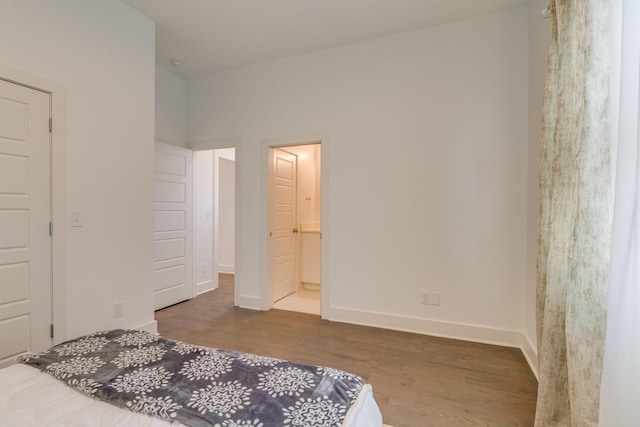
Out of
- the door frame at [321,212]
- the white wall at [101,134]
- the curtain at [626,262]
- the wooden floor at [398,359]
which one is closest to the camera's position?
the curtain at [626,262]

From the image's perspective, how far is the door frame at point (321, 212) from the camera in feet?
11.5

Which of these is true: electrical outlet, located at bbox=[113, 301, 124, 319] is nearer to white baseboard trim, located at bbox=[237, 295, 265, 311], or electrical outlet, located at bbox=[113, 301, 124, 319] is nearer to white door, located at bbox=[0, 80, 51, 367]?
white door, located at bbox=[0, 80, 51, 367]

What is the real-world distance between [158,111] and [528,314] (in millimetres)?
→ 4781

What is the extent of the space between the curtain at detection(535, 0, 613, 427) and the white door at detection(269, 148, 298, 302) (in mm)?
2986

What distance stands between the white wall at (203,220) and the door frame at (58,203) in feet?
6.99

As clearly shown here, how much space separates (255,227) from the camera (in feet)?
12.6

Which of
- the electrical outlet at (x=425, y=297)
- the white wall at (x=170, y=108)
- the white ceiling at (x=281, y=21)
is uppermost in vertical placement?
the white ceiling at (x=281, y=21)

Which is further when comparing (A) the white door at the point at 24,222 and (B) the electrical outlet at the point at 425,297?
(B) the electrical outlet at the point at 425,297

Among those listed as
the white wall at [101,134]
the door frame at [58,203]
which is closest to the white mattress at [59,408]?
the door frame at [58,203]

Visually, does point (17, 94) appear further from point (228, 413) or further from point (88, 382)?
point (228, 413)

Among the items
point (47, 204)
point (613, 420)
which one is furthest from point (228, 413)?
point (47, 204)

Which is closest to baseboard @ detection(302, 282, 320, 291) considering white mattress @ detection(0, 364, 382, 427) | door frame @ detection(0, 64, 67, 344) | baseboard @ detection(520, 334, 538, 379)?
baseboard @ detection(520, 334, 538, 379)

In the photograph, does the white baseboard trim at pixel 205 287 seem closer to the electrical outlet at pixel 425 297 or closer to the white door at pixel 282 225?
the white door at pixel 282 225

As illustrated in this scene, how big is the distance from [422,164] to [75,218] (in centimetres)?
319
